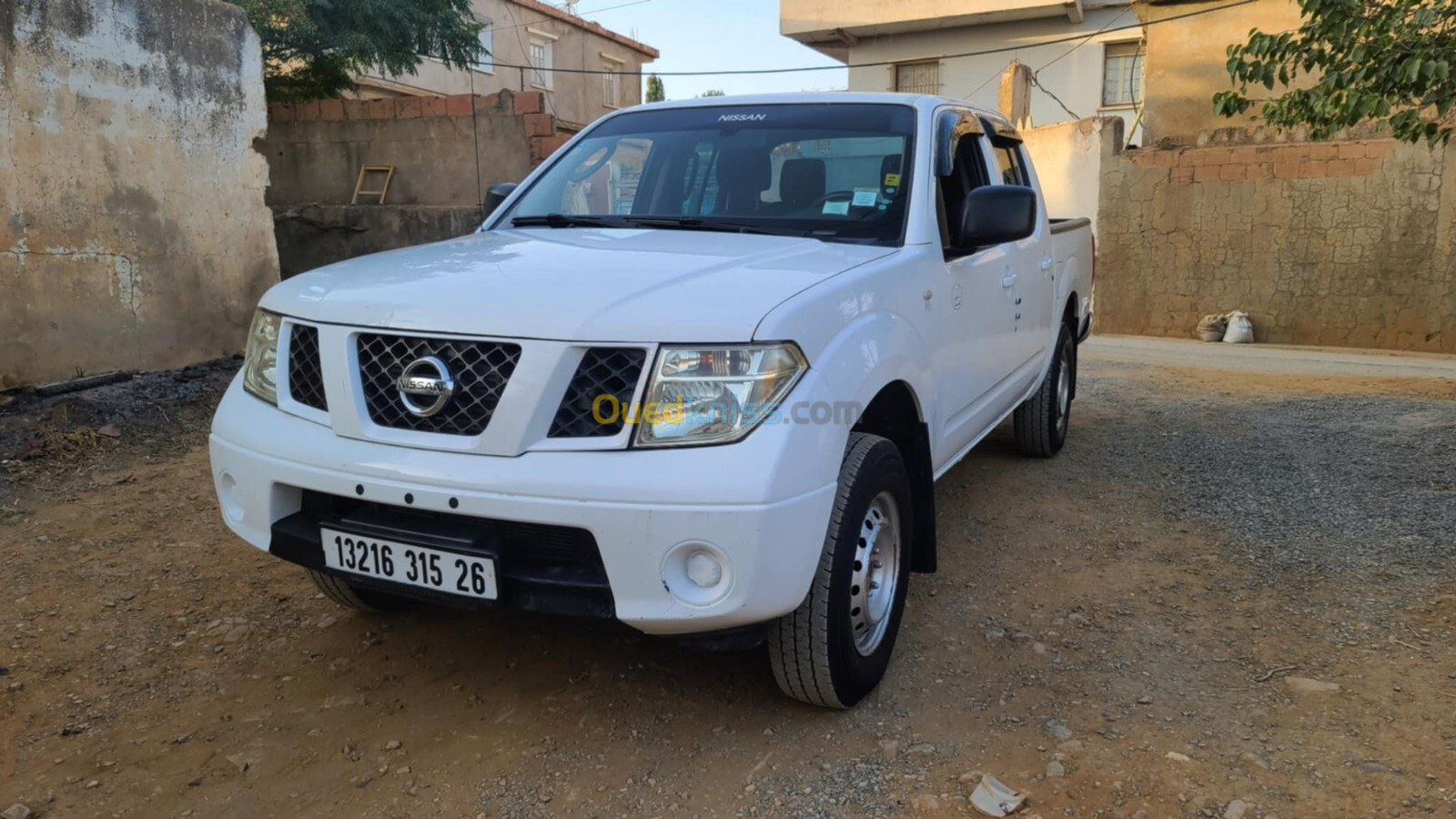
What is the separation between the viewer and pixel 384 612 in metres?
3.42

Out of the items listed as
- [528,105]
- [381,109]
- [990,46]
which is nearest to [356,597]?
[528,105]

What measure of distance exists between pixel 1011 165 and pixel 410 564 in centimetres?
350

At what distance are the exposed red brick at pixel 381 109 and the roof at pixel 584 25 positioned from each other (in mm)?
14226

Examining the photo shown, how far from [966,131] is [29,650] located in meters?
3.70

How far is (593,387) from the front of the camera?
89.8 inches

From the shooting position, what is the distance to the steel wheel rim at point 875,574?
269 centimetres

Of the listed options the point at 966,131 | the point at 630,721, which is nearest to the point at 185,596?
the point at 630,721

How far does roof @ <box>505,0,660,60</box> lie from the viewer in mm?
23953

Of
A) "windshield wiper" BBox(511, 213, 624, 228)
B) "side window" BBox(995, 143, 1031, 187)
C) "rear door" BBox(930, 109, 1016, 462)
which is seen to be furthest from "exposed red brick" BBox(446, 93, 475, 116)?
"rear door" BBox(930, 109, 1016, 462)

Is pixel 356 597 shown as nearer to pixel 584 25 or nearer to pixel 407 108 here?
pixel 407 108

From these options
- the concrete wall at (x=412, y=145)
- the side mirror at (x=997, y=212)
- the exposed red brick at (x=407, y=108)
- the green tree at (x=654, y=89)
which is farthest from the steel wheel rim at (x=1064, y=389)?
the green tree at (x=654, y=89)

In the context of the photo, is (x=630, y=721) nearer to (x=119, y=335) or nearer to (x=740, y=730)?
(x=740, y=730)

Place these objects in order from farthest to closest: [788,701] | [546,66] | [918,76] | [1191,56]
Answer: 1. [546,66]
2. [918,76]
3. [1191,56]
4. [788,701]

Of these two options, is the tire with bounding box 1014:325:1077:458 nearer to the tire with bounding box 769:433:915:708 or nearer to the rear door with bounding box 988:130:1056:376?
the rear door with bounding box 988:130:1056:376
